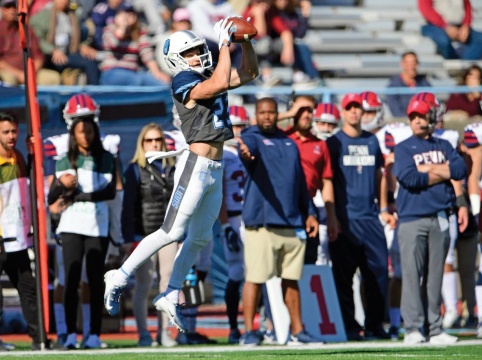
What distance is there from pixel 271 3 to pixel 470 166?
5891 mm

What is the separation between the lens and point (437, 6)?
17.5 meters

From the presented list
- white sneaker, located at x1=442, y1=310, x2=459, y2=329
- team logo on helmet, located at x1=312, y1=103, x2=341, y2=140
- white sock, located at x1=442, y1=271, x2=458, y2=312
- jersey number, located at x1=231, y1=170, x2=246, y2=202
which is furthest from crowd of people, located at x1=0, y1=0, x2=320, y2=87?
white sneaker, located at x1=442, y1=310, x2=459, y2=329

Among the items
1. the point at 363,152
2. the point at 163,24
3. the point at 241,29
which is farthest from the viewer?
the point at 163,24

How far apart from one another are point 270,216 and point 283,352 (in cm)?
149

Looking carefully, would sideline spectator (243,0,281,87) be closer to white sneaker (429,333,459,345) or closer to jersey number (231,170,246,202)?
jersey number (231,170,246,202)

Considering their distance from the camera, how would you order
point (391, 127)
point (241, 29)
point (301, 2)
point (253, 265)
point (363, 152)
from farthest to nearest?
point (301, 2)
point (391, 127)
point (363, 152)
point (253, 265)
point (241, 29)

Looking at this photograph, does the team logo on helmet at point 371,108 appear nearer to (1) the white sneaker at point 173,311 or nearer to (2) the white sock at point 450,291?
(2) the white sock at point 450,291

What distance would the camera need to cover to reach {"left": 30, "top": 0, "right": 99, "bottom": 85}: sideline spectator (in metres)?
14.0

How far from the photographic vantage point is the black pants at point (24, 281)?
32.6ft

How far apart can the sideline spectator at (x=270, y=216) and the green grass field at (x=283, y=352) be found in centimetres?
55

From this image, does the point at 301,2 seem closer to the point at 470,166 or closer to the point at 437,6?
the point at 437,6

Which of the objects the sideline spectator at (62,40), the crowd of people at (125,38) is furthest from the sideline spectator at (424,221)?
the sideline spectator at (62,40)

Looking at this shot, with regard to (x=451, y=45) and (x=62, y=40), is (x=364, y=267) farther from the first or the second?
(x=451, y=45)

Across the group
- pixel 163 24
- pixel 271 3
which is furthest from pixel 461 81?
pixel 163 24
